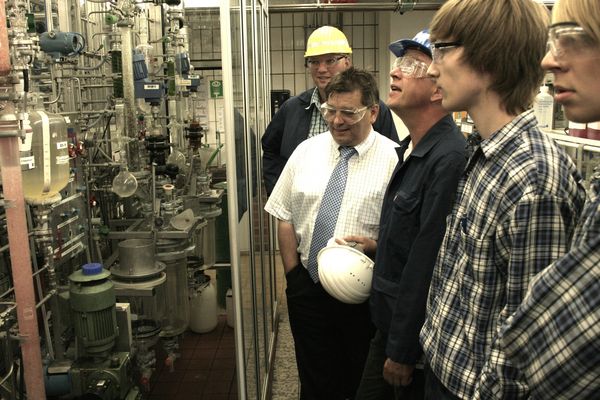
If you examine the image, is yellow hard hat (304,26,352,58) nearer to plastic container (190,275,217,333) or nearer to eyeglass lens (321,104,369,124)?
eyeglass lens (321,104,369,124)

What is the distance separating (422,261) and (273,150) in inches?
67.2

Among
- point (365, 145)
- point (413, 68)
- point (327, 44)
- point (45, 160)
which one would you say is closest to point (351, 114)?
point (365, 145)

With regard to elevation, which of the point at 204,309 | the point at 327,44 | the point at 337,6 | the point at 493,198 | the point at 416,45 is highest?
the point at 337,6

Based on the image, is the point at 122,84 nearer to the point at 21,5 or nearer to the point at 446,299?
the point at 21,5

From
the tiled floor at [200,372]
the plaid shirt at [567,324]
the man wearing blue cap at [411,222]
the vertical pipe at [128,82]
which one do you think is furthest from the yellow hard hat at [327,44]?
the plaid shirt at [567,324]

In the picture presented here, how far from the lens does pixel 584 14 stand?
72 cm

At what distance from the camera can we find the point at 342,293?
69.2 inches

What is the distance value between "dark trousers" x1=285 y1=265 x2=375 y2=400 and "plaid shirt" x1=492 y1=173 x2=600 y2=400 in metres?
1.38

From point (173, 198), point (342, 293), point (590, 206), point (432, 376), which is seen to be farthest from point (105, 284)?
point (590, 206)

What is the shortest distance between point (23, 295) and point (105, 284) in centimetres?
69

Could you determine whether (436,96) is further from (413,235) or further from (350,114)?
(350,114)

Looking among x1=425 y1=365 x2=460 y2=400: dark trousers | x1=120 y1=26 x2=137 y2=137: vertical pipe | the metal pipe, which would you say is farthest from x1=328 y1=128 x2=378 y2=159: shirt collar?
the metal pipe

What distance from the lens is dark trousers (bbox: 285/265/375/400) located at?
6.96ft

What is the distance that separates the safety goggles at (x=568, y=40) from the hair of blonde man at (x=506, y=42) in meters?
0.31
